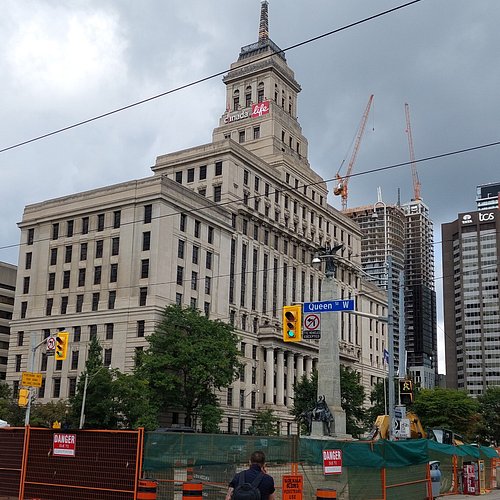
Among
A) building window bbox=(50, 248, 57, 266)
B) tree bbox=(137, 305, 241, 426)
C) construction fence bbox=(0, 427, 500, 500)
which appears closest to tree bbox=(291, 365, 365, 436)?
tree bbox=(137, 305, 241, 426)

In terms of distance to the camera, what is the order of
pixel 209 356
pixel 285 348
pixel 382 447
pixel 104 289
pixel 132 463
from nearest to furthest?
pixel 132 463, pixel 382 447, pixel 209 356, pixel 104 289, pixel 285 348

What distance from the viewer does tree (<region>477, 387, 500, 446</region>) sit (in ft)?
322

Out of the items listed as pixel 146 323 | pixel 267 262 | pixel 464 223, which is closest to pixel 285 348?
pixel 267 262

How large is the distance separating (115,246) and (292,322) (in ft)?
175

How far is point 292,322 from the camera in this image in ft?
102

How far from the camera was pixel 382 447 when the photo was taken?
1997cm

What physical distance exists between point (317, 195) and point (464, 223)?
315 ft

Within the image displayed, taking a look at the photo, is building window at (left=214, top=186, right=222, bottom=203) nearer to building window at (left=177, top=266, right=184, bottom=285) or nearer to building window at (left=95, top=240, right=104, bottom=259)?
building window at (left=177, top=266, right=184, bottom=285)

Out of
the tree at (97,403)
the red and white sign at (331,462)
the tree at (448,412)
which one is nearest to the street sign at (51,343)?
the tree at (97,403)

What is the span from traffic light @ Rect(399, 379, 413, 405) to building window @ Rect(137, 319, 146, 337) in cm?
4864

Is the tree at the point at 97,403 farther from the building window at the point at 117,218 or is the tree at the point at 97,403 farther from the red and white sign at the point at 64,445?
the red and white sign at the point at 64,445

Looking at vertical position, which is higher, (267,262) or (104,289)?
(267,262)

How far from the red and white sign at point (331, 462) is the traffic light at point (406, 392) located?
39.8 ft

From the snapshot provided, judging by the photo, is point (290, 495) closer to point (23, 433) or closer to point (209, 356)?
point (23, 433)
